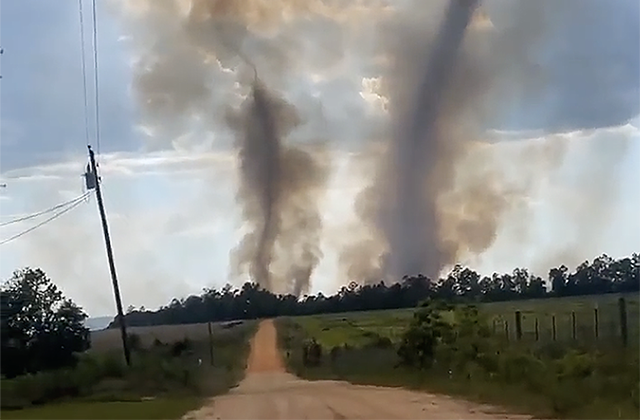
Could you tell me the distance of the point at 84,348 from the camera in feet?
173

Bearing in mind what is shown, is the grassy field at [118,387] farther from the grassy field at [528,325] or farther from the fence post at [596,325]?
the fence post at [596,325]

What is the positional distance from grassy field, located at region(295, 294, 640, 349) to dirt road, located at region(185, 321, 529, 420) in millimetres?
5467

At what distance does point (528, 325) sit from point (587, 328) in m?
10.7

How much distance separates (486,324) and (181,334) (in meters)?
27.8

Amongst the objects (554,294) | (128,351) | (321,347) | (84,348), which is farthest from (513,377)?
(554,294)

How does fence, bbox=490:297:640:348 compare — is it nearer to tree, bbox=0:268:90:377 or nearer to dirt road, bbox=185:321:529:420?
dirt road, bbox=185:321:529:420

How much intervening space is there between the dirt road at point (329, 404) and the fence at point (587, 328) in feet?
15.0

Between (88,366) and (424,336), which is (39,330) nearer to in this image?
(88,366)

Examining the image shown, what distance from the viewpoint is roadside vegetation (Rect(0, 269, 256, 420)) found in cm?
3562

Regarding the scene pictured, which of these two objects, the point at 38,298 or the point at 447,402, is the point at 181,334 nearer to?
the point at 38,298

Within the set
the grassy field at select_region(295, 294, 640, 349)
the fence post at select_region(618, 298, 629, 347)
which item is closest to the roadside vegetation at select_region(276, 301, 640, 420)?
the fence post at select_region(618, 298, 629, 347)

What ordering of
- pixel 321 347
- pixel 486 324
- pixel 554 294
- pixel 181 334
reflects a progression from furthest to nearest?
pixel 554 294
pixel 181 334
pixel 321 347
pixel 486 324

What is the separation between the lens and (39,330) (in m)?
52.2

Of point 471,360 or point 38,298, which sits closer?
point 471,360
